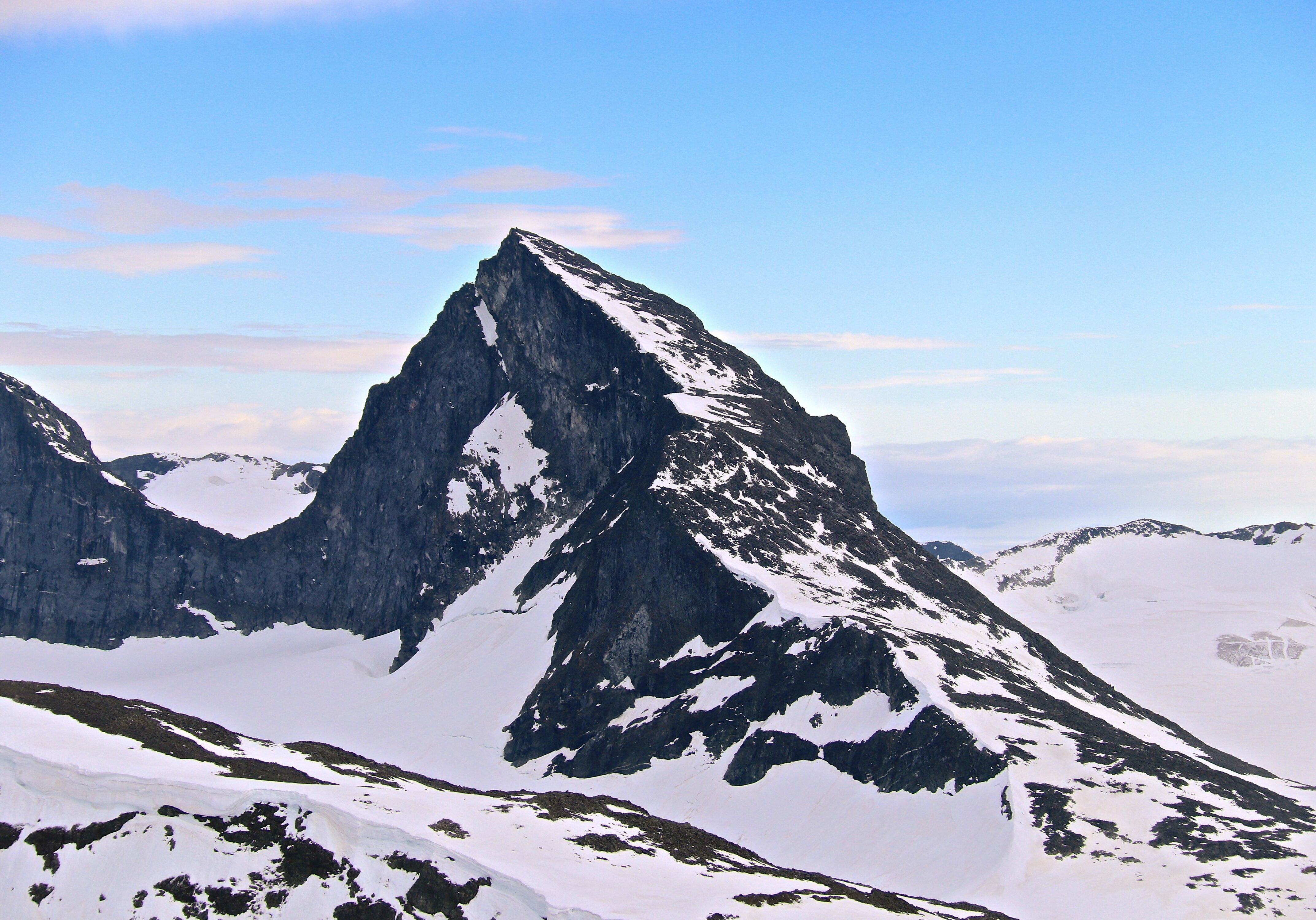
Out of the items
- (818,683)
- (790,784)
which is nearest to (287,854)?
(790,784)

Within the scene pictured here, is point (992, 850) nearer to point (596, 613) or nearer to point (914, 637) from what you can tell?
point (914, 637)

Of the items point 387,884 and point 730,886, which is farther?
point 730,886

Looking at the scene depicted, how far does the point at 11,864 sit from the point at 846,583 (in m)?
101

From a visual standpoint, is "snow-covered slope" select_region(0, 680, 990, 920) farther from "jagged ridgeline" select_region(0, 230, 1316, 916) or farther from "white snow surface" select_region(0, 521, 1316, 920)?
"jagged ridgeline" select_region(0, 230, 1316, 916)

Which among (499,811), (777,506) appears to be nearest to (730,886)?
(499,811)

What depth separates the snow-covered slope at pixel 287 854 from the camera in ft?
216

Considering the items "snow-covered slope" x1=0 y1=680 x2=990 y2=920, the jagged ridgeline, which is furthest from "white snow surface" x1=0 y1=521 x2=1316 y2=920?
"snow-covered slope" x1=0 y1=680 x2=990 y2=920

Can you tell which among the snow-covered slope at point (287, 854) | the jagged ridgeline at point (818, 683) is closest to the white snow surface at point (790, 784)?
the jagged ridgeline at point (818, 683)

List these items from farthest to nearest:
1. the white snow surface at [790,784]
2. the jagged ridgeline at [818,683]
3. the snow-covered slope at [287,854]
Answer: the jagged ridgeline at [818,683] → the white snow surface at [790,784] → the snow-covered slope at [287,854]

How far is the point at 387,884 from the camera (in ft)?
222

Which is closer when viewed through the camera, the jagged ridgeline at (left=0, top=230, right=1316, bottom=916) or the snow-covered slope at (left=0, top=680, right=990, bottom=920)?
the snow-covered slope at (left=0, top=680, right=990, bottom=920)

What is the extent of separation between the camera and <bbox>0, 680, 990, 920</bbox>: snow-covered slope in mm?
65938

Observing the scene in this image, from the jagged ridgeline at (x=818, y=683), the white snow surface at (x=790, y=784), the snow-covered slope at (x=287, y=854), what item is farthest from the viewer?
the jagged ridgeline at (x=818, y=683)

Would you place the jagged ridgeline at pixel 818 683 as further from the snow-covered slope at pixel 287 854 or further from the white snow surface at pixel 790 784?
the snow-covered slope at pixel 287 854
